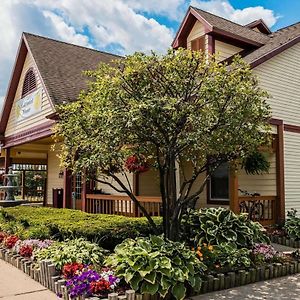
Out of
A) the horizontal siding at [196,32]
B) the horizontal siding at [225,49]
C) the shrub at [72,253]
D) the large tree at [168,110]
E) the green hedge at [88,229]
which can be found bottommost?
the shrub at [72,253]

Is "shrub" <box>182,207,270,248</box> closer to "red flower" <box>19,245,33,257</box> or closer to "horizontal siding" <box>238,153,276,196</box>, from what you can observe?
"red flower" <box>19,245,33,257</box>

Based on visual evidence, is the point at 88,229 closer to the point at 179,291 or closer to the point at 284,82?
the point at 179,291

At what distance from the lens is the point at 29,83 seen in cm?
1541

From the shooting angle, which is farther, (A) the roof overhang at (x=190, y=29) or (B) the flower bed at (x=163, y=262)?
(A) the roof overhang at (x=190, y=29)

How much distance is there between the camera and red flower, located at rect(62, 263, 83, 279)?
521cm

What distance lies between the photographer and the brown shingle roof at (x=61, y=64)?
42.8 ft

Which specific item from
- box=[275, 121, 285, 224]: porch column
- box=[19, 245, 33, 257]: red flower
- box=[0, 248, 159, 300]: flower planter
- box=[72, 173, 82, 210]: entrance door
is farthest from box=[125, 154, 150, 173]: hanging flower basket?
box=[72, 173, 82, 210]: entrance door

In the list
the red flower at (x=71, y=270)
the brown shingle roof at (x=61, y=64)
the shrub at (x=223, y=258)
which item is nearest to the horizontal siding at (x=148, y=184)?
the brown shingle roof at (x=61, y=64)

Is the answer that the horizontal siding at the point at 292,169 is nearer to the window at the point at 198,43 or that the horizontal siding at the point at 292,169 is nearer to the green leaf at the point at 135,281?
the window at the point at 198,43

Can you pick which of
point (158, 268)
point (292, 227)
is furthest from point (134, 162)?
point (292, 227)

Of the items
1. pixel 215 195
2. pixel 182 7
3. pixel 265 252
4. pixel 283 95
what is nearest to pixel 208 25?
pixel 182 7

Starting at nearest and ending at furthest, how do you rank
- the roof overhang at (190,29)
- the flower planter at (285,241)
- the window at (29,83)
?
the flower planter at (285,241), the roof overhang at (190,29), the window at (29,83)

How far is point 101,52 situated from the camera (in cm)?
1866

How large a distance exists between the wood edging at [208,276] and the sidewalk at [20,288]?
0.09 metres
